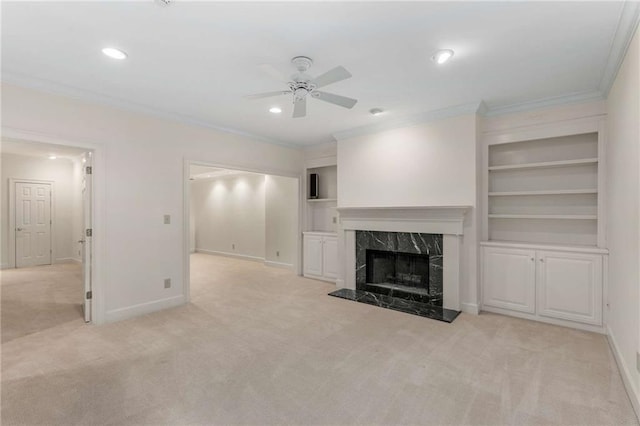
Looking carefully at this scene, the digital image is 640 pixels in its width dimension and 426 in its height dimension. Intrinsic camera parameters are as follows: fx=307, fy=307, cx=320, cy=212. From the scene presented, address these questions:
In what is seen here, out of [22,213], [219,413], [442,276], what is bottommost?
[219,413]

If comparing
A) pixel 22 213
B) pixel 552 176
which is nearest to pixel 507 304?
pixel 552 176

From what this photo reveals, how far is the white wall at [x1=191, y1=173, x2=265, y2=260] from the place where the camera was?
8.16 metres

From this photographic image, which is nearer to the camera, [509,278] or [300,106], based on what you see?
[300,106]

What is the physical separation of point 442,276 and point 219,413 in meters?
3.11

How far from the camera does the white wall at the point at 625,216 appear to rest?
83.4 inches

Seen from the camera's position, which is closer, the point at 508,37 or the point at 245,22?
the point at 245,22

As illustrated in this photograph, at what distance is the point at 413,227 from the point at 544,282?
5.22 feet

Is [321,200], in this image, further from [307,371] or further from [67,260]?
[67,260]

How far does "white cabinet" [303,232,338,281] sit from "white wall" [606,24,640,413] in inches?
146

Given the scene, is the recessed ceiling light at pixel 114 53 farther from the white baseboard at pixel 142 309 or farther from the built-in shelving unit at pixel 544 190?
the built-in shelving unit at pixel 544 190

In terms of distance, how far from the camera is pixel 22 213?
7.15 metres

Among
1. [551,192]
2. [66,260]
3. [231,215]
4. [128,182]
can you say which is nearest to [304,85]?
[128,182]

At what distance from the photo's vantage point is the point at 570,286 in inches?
133

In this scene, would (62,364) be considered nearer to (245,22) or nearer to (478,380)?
(245,22)
